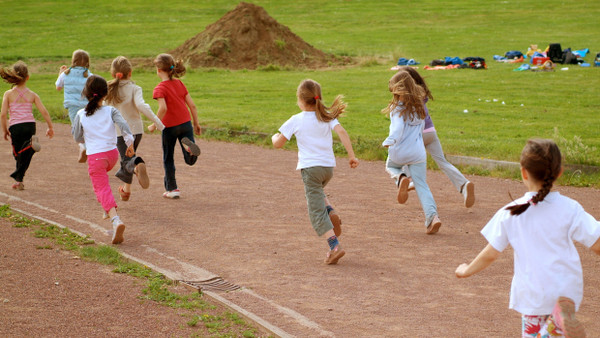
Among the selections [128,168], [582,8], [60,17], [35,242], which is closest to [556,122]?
[128,168]

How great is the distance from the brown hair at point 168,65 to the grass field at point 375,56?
4.72 metres

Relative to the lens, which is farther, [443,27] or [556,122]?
[443,27]

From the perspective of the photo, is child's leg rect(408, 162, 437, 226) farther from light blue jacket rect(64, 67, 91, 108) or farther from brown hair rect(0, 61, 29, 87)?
brown hair rect(0, 61, 29, 87)

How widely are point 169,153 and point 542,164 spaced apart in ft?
22.8

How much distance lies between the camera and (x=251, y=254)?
307 inches

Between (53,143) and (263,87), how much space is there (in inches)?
415

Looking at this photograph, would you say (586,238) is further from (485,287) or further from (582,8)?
(582,8)

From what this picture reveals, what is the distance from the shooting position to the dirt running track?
19.7ft

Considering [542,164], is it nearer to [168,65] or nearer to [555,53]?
[168,65]

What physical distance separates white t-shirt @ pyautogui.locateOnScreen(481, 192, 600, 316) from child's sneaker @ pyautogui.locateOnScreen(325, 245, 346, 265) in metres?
3.37

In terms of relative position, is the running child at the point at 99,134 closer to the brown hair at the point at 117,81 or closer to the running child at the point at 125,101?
the running child at the point at 125,101

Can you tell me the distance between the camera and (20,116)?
10.8 meters

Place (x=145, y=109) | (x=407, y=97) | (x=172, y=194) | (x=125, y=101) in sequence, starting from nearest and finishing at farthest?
(x=407, y=97)
(x=145, y=109)
(x=125, y=101)
(x=172, y=194)

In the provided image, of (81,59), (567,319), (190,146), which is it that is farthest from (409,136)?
(81,59)
